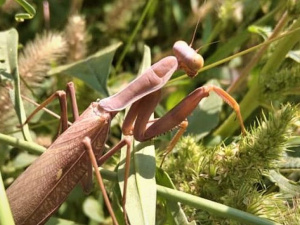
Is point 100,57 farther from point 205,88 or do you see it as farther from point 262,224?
point 262,224

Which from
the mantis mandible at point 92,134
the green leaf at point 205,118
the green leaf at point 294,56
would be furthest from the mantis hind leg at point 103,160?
the green leaf at point 294,56

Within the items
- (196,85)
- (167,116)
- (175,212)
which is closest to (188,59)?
(167,116)

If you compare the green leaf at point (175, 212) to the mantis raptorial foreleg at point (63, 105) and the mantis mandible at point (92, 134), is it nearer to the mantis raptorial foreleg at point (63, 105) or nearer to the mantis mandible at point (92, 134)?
the mantis mandible at point (92, 134)

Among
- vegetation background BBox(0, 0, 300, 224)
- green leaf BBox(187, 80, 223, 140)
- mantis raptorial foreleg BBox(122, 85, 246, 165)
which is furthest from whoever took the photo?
green leaf BBox(187, 80, 223, 140)

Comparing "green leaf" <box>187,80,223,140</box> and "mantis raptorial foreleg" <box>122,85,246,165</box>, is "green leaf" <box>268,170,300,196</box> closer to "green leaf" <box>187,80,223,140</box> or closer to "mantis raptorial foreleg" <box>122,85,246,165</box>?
"mantis raptorial foreleg" <box>122,85,246,165</box>

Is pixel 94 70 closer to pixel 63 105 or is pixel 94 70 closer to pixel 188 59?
pixel 63 105

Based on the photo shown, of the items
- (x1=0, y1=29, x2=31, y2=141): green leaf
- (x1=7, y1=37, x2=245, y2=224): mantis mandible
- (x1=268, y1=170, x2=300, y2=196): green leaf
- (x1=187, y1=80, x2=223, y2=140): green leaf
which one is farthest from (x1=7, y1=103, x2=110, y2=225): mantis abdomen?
(x1=268, y1=170, x2=300, y2=196): green leaf
